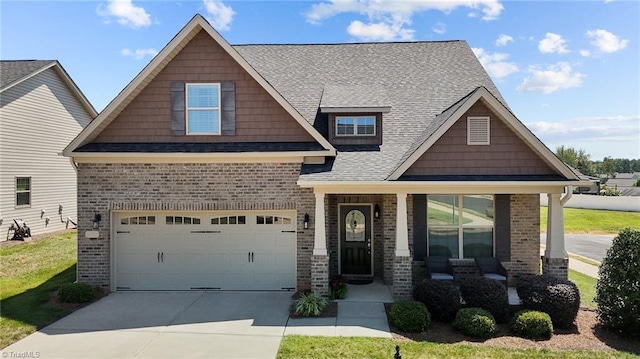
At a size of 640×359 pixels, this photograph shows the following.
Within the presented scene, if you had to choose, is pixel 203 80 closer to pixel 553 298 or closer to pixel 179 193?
pixel 179 193

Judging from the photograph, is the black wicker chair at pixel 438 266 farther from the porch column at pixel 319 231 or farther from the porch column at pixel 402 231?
the porch column at pixel 319 231

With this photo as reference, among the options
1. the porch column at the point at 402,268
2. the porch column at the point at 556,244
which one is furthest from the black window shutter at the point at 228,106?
the porch column at the point at 556,244

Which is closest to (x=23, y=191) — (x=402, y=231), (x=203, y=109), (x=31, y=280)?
(x=31, y=280)

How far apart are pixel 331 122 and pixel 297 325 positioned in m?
6.19

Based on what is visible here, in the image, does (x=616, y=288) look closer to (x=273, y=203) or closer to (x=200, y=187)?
(x=273, y=203)

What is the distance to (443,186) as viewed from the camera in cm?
1021

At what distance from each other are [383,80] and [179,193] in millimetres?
8279

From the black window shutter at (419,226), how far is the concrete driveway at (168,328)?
13.2ft

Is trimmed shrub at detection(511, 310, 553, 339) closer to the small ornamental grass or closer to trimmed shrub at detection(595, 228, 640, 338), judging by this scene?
trimmed shrub at detection(595, 228, 640, 338)

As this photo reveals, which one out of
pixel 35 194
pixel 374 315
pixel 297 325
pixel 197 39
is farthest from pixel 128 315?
pixel 35 194

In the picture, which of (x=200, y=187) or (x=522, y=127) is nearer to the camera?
(x=522, y=127)

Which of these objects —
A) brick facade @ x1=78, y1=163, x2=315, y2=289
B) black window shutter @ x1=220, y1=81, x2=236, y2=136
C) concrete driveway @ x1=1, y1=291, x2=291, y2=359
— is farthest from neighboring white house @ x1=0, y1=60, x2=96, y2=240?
black window shutter @ x1=220, y1=81, x2=236, y2=136

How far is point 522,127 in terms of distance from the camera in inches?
399

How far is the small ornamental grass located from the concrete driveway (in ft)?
1.37
